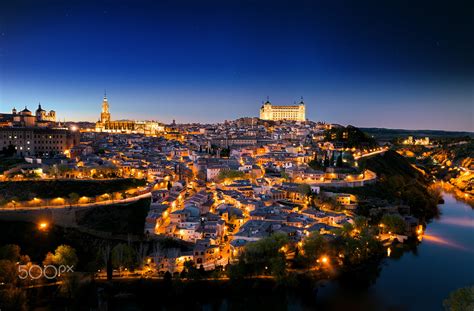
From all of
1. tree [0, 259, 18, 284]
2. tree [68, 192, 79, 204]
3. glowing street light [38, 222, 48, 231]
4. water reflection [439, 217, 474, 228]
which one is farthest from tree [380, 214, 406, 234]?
tree [0, 259, 18, 284]

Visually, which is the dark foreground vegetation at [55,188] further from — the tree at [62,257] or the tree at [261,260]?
the tree at [261,260]

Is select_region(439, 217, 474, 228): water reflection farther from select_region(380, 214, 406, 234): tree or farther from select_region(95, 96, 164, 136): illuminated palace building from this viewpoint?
select_region(95, 96, 164, 136): illuminated palace building

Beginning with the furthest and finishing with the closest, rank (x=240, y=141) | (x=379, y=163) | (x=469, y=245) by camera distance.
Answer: (x=240, y=141), (x=379, y=163), (x=469, y=245)

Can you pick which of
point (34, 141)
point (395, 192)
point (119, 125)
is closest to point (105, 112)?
point (119, 125)

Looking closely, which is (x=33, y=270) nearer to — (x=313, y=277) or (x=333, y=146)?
(x=313, y=277)

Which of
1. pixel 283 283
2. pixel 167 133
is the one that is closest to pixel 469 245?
pixel 283 283

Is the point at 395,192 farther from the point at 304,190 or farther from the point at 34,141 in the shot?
the point at 34,141

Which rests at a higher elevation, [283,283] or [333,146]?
[333,146]
